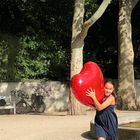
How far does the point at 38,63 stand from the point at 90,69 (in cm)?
1786

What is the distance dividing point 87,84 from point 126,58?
54.7 ft

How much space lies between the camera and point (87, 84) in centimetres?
809

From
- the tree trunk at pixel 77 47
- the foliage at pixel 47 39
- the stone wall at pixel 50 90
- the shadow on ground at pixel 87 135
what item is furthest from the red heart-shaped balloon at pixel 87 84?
the foliage at pixel 47 39

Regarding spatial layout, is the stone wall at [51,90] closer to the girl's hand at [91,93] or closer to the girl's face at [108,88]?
the girl's face at [108,88]

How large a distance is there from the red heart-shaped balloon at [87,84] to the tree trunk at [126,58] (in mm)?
16177

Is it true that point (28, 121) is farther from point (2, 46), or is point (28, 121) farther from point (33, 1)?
point (33, 1)

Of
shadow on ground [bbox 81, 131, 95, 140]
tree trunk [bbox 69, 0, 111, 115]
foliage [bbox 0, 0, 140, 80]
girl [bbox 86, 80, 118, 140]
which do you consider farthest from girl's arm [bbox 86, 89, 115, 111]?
foliage [bbox 0, 0, 140, 80]

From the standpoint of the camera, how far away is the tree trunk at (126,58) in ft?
80.0

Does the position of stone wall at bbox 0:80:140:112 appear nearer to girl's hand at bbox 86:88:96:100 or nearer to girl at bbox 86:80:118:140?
girl at bbox 86:80:118:140

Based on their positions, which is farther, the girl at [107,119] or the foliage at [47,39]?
the foliage at [47,39]

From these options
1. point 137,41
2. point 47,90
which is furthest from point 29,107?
point 137,41

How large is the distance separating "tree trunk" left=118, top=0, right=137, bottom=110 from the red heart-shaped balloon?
1618cm

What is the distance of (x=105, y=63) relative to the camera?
29375 mm

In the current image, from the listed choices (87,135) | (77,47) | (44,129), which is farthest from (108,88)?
(77,47)
